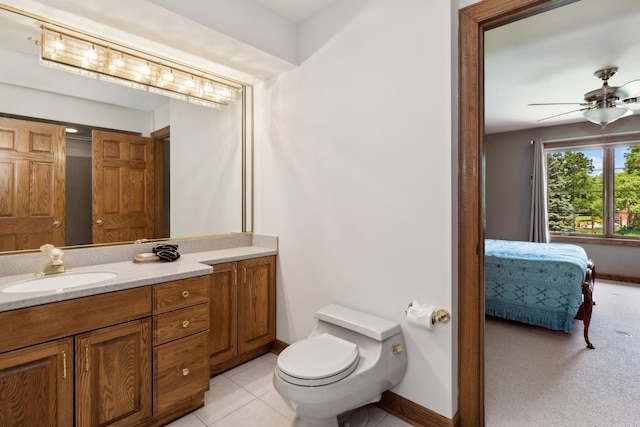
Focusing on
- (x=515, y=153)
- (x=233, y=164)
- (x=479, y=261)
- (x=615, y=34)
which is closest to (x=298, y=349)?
(x=479, y=261)

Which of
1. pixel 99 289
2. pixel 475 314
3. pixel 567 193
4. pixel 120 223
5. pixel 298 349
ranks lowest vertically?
pixel 298 349

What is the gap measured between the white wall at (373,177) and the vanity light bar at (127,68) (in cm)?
48

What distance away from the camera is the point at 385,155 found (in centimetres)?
180

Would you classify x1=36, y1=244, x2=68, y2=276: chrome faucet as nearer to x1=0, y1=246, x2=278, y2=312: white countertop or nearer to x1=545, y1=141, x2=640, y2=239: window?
x1=0, y1=246, x2=278, y2=312: white countertop

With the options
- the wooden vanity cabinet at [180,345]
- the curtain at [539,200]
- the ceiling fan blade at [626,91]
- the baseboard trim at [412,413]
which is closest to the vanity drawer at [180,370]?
the wooden vanity cabinet at [180,345]

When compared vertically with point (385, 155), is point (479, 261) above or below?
below

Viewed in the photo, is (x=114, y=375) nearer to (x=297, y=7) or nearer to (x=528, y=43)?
(x=297, y=7)

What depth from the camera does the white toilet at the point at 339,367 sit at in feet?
4.55

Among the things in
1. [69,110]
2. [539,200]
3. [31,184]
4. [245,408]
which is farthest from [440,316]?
[539,200]

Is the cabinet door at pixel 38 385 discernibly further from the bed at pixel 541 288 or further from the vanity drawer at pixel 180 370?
the bed at pixel 541 288

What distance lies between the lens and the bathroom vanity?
1234 millimetres

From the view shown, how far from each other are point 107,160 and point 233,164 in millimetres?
922

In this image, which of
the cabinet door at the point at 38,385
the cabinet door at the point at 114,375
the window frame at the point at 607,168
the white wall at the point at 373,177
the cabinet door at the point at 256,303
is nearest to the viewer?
the cabinet door at the point at 38,385

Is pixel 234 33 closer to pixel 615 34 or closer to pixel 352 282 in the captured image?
pixel 352 282
